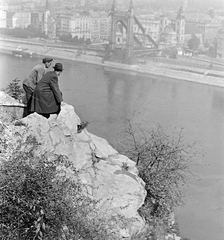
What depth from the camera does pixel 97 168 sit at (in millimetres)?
1401

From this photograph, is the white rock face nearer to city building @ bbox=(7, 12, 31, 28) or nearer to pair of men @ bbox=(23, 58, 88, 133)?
pair of men @ bbox=(23, 58, 88, 133)

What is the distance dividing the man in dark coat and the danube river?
91 centimetres

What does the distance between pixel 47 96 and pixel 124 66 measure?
986 cm

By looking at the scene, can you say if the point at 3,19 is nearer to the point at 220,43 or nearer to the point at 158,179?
the point at 220,43

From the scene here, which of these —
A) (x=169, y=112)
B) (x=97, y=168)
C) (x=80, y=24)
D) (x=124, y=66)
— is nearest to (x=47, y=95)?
(x=97, y=168)

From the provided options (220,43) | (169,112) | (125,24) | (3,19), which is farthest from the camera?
(125,24)

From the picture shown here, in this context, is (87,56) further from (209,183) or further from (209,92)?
(209,183)

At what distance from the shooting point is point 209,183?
3.65 meters

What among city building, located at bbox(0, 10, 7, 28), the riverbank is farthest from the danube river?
city building, located at bbox(0, 10, 7, 28)

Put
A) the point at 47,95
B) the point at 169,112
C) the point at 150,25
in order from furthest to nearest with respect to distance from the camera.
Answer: the point at 150,25, the point at 169,112, the point at 47,95

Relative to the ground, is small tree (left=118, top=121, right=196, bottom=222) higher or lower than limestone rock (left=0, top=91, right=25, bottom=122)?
lower

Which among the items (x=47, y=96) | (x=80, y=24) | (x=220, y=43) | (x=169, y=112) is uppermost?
(x=47, y=96)

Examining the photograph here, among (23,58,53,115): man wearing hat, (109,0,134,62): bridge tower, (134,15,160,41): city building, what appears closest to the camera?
(23,58,53,115): man wearing hat

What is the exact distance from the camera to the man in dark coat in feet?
4.49
